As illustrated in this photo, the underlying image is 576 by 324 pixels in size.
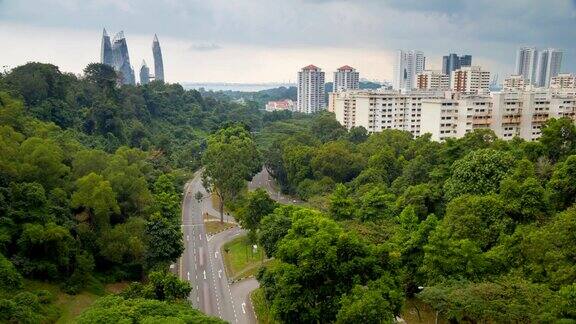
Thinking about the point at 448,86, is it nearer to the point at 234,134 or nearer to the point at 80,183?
the point at 234,134

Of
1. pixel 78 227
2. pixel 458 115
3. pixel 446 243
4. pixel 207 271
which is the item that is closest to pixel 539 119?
pixel 458 115

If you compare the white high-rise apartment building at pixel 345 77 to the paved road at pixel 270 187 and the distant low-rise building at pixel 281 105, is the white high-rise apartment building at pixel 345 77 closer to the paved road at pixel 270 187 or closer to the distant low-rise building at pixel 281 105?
the distant low-rise building at pixel 281 105

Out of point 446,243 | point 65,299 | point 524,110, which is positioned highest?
point 524,110

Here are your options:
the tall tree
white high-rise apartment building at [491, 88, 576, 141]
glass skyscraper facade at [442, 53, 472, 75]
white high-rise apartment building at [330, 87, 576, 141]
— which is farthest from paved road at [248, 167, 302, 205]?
glass skyscraper facade at [442, 53, 472, 75]

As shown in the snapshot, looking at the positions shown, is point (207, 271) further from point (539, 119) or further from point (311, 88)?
point (311, 88)

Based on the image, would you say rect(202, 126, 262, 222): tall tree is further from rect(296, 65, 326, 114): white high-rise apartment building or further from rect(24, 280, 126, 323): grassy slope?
rect(296, 65, 326, 114): white high-rise apartment building

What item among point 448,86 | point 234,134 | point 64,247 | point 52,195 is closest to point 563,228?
point 64,247
